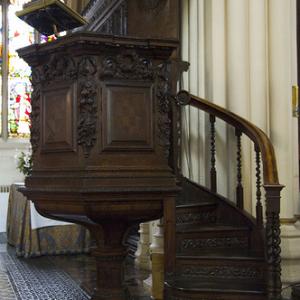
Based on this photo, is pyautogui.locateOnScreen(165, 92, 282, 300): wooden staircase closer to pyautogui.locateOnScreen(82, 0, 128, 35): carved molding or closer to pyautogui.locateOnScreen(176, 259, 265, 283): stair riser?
pyautogui.locateOnScreen(176, 259, 265, 283): stair riser

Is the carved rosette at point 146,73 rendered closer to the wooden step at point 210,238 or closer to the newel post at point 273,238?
the newel post at point 273,238

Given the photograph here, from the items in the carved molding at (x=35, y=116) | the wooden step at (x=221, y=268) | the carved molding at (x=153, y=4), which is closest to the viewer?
the carved molding at (x=35, y=116)

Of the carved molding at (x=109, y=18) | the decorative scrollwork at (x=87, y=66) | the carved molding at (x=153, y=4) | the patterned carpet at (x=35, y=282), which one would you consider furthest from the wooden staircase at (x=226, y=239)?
the carved molding at (x=109, y=18)

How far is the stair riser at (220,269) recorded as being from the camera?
368 cm

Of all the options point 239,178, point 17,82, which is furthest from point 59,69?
point 17,82

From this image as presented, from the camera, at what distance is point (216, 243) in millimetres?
4078

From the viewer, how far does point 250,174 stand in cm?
458

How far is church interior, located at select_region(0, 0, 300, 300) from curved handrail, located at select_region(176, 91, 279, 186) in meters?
0.01

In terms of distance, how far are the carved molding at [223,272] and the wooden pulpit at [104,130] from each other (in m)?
0.64

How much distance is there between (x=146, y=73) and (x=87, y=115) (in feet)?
1.31

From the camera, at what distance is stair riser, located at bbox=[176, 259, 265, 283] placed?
12.1 ft

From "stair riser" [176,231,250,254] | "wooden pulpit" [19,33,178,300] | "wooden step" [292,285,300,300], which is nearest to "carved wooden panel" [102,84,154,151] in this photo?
"wooden pulpit" [19,33,178,300]

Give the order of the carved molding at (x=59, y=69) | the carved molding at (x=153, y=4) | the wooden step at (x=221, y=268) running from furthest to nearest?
1. the carved molding at (x=153, y=4)
2. the wooden step at (x=221, y=268)
3. the carved molding at (x=59, y=69)

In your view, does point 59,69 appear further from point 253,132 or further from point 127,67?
point 253,132
